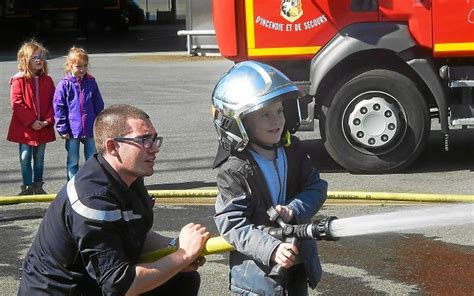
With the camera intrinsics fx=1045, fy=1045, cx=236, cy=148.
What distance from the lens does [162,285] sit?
421 cm

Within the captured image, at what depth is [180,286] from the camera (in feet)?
14.0

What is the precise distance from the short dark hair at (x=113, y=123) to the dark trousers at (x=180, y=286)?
0.60 m

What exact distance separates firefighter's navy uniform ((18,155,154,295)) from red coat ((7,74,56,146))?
5.31 metres

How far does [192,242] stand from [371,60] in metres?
6.13

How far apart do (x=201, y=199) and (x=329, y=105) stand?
1636 millimetres

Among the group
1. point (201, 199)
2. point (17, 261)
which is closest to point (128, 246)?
point (17, 261)

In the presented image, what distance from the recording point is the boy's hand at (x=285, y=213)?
4027mm

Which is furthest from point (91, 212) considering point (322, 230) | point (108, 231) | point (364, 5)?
point (364, 5)

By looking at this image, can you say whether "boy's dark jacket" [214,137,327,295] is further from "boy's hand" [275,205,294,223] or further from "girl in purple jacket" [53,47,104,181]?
"girl in purple jacket" [53,47,104,181]

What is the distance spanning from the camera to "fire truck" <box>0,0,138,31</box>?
135ft

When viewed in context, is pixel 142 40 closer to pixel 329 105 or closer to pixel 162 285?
pixel 329 105

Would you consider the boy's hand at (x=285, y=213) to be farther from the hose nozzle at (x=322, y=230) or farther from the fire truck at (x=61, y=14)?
the fire truck at (x=61, y=14)

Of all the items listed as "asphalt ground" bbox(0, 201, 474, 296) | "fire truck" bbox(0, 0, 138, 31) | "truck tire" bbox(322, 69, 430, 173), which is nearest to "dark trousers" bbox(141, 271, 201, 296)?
"asphalt ground" bbox(0, 201, 474, 296)

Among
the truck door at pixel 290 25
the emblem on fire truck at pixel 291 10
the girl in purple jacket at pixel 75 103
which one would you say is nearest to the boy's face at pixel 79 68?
the girl in purple jacket at pixel 75 103
